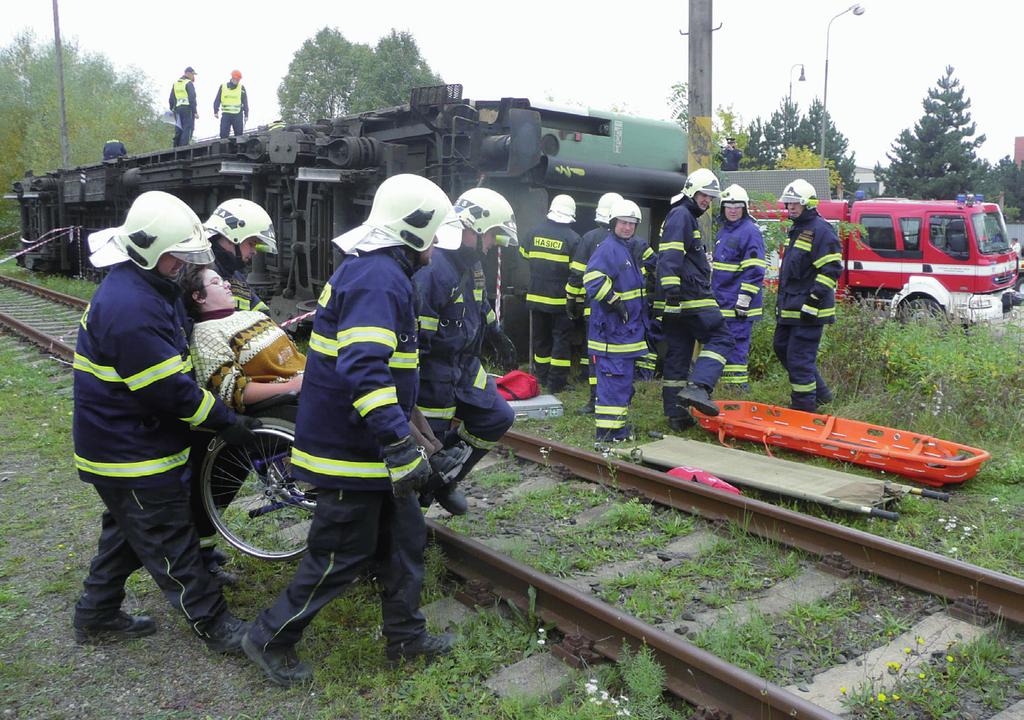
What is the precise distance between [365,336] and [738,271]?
5545mm

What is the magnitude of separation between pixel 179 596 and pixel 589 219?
25.2ft

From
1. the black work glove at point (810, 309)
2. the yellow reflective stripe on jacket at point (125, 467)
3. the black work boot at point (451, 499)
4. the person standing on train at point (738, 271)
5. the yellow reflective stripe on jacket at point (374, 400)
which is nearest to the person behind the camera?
the yellow reflective stripe on jacket at point (374, 400)

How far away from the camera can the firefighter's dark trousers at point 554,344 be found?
9109mm

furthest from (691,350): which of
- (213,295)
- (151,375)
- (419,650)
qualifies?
(151,375)

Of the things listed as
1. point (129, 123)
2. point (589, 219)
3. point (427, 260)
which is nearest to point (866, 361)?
point (589, 219)

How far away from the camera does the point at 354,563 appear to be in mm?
3432

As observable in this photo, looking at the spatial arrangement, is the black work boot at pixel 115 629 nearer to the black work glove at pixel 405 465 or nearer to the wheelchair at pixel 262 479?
the wheelchair at pixel 262 479

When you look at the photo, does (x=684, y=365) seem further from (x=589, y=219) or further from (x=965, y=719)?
(x=965, y=719)

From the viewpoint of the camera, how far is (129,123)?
3909 centimetres

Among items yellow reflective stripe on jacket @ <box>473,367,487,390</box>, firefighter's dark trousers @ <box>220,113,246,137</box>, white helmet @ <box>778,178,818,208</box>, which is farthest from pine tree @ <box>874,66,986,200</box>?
yellow reflective stripe on jacket @ <box>473,367,487,390</box>

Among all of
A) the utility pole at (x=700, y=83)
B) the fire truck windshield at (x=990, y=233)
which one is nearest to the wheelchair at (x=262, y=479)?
the utility pole at (x=700, y=83)

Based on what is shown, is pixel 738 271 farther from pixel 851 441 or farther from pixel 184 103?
pixel 184 103

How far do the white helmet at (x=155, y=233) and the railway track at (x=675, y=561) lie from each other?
201 cm

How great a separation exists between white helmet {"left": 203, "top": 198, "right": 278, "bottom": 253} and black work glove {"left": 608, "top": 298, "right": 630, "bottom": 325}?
2921mm
